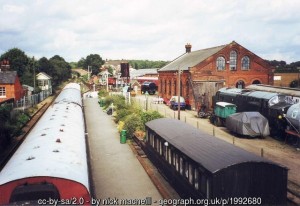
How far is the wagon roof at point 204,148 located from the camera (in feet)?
35.8

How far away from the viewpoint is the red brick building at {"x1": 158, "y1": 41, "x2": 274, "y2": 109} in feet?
131

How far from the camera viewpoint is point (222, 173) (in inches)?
409

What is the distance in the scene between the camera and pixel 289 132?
23078 mm

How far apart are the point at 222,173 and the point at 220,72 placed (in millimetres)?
33199

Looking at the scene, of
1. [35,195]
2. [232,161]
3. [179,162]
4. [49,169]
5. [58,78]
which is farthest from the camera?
[58,78]

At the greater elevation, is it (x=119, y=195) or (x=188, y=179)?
(x=188, y=179)

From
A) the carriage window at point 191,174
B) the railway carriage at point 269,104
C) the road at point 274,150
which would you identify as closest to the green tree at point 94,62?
the railway carriage at point 269,104

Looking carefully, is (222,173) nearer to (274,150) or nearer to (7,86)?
(274,150)

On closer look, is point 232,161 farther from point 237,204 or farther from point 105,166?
point 105,166

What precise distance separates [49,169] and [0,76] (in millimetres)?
39502

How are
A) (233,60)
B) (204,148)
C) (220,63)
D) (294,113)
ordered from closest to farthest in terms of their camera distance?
1. (204,148)
2. (294,113)
3. (220,63)
4. (233,60)

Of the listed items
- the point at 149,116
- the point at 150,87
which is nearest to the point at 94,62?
the point at 150,87

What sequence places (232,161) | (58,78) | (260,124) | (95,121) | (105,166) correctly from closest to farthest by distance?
(232,161) → (105,166) → (260,124) → (95,121) → (58,78)

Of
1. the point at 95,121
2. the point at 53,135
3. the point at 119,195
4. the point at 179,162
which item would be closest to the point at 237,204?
the point at 179,162
